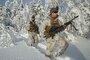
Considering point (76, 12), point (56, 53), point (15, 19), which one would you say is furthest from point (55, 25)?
point (15, 19)

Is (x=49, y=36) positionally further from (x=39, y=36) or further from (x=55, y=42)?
(x=39, y=36)

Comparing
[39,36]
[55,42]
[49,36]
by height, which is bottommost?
[55,42]

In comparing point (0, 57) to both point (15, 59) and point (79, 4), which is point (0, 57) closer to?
point (15, 59)

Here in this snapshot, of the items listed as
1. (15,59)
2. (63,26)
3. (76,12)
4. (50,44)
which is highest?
(76,12)

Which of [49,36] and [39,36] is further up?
[39,36]

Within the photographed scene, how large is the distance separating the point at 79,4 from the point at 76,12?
1.04 metres

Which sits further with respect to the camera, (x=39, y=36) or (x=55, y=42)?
(x=39, y=36)

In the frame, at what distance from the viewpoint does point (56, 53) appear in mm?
11094

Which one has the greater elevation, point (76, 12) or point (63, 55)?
point (76, 12)

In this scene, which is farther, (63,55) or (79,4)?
(79,4)

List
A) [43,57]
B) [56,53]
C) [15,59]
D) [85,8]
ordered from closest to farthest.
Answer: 1. [15,59]
2. [43,57]
3. [56,53]
4. [85,8]

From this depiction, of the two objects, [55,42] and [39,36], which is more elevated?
[39,36]

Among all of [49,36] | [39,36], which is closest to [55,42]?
[49,36]

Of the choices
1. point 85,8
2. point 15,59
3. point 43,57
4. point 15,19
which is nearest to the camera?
point 15,59
